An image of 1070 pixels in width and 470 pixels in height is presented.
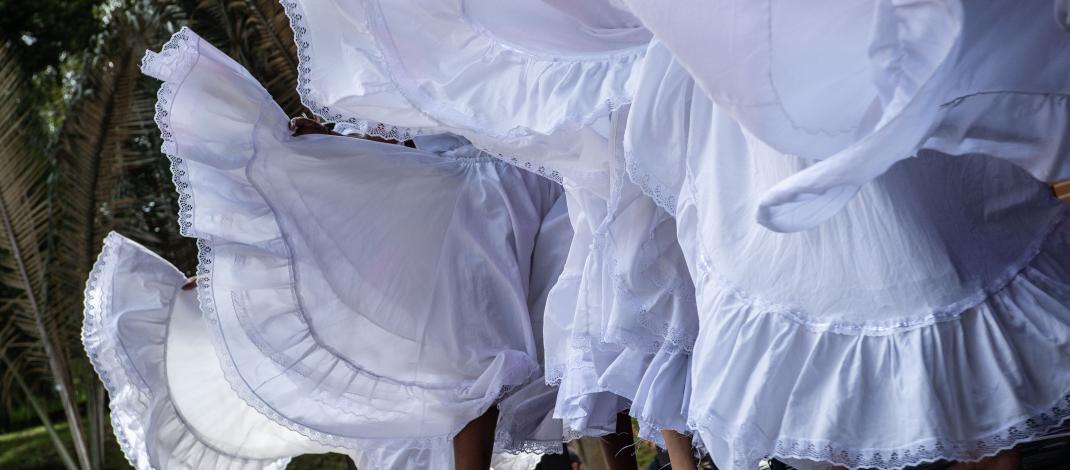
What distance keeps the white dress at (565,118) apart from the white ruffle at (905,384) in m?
0.50

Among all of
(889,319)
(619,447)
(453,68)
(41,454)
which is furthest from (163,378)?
(41,454)

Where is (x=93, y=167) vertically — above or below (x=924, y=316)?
below

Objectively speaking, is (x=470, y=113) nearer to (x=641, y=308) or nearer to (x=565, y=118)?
(x=565, y=118)

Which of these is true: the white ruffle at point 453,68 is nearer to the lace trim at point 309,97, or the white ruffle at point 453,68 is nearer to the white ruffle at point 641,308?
the lace trim at point 309,97

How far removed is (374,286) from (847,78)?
A: 1965 mm

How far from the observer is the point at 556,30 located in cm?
280

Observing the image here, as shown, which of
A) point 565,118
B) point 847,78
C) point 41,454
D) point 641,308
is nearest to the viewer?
point 847,78

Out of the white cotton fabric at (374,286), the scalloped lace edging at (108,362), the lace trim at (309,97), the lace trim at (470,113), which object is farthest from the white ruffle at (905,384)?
the scalloped lace edging at (108,362)

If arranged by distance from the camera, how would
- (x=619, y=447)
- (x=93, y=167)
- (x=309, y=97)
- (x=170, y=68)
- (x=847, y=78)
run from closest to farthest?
(x=847, y=78) → (x=309, y=97) → (x=170, y=68) → (x=619, y=447) → (x=93, y=167)

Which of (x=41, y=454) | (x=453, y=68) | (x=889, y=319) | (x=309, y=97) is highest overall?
(x=453, y=68)

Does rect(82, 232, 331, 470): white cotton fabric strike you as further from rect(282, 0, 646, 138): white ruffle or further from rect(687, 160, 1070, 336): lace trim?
rect(687, 160, 1070, 336): lace trim

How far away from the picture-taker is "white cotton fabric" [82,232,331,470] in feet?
13.4

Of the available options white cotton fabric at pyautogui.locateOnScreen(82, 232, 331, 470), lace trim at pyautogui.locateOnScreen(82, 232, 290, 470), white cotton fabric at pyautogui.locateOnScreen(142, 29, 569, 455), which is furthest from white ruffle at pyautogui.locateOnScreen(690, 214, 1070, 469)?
lace trim at pyautogui.locateOnScreen(82, 232, 290, 470)

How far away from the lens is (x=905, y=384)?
187 centimetres
